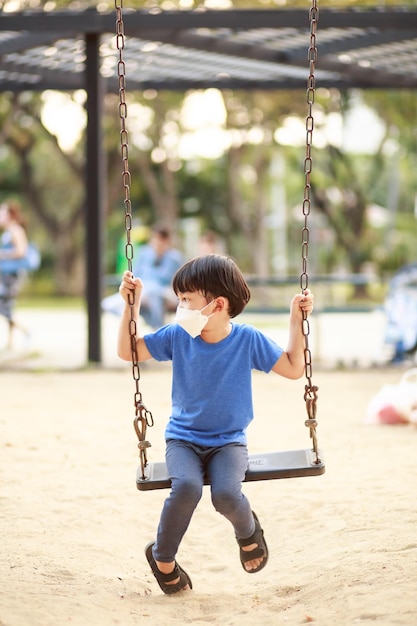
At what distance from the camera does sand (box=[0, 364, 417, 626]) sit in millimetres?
3395

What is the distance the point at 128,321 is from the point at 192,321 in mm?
327

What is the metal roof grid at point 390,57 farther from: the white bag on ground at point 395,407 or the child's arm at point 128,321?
the child's arm at point 128,321

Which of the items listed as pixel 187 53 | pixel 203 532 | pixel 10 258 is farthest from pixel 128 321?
pixel 10 258

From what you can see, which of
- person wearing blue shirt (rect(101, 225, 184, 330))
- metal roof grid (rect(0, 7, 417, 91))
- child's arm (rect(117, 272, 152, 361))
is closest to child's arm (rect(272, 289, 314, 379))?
child's arm (rect(117, 272, 152, 361))

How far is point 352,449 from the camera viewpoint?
6.23 metres

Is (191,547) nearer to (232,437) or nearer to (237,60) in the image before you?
(232,437)

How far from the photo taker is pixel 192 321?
138 inches

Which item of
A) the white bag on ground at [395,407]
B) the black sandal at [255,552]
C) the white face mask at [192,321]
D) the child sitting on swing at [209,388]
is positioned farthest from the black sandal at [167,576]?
the white bag on ground at [395,407]

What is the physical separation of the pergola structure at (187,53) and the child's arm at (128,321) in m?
5.98

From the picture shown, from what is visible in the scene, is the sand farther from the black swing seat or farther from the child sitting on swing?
the black swing seat

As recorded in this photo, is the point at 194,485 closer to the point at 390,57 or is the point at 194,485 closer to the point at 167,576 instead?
the point at 167,576

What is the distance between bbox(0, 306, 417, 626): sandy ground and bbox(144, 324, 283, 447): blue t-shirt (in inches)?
24.4

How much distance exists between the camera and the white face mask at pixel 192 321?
3.52m

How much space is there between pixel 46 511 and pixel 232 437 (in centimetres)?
153
